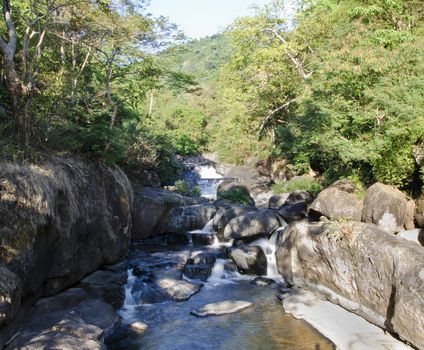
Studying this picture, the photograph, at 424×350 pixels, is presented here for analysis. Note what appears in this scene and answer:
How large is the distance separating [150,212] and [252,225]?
434cm

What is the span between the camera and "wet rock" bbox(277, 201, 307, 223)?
17.3m

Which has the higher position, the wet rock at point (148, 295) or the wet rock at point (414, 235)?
the wet rock at point (414, 235)

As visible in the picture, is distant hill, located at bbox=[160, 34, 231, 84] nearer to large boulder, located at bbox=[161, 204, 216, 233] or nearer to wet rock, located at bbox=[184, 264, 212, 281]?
large boulder, located at bbox=[161, 204, 216, 233]

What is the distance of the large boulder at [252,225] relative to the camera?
15.9m

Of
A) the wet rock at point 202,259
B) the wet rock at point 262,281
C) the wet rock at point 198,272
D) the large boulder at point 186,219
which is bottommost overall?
the wet rock at point 262,281

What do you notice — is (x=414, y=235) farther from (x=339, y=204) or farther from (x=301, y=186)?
(x=301, y=186)

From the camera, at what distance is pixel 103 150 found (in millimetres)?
12859

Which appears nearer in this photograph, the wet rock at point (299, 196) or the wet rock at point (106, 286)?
the wet rock at point (106, 286)

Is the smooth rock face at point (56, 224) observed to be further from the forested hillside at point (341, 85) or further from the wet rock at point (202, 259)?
the forested hillside at point (341, 85)

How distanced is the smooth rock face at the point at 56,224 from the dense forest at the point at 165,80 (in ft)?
2.47

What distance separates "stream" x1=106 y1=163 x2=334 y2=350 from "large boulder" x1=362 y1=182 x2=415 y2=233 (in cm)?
372

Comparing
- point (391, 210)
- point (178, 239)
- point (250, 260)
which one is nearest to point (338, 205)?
point (391, 210)

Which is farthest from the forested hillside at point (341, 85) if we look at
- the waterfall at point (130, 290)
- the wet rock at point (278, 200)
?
the waterfall at point (130, 290)

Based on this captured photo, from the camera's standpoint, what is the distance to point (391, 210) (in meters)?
12.5
